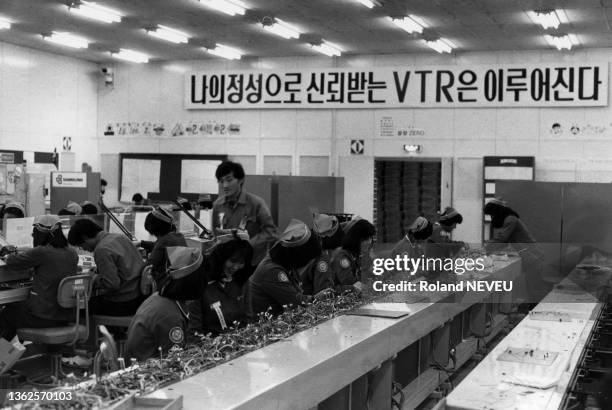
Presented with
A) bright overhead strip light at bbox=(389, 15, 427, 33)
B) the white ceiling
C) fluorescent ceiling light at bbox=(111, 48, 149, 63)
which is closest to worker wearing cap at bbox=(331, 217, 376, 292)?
the white ceiling

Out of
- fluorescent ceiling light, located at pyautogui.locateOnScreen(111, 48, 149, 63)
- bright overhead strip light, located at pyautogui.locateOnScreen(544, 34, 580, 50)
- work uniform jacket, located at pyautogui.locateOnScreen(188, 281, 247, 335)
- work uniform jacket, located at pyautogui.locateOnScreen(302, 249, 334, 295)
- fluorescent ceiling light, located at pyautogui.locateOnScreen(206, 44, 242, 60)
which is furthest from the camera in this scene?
fluorescent ceiling light, located at pyautogui.locateOnScreen(111, 48, 149, 63)

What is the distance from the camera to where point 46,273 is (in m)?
5.58

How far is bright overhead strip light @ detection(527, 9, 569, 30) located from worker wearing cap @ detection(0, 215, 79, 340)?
6221 millimetres

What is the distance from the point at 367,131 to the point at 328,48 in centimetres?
151

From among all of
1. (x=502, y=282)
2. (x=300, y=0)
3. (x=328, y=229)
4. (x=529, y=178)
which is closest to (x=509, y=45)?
(x=529, y=178)

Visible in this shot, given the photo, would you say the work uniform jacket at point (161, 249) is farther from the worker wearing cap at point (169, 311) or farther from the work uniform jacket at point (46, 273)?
the worker wearing cap at point (169, 311)

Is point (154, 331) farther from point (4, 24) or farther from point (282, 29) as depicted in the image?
point (4, 24)

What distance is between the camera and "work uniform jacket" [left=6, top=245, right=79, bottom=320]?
17.9ft

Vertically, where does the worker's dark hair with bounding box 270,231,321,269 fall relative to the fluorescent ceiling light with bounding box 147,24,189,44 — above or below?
below

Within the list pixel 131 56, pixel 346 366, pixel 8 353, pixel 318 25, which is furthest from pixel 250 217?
pixel 131 56

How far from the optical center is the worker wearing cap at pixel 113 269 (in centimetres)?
589

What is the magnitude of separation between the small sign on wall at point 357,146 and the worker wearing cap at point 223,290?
822cm

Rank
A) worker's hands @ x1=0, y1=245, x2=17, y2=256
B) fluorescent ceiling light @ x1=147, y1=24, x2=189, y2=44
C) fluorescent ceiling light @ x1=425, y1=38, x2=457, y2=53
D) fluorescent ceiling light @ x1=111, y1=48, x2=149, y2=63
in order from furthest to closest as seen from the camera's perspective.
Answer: fluorescent ceiling light @ x1=111, y1=48, x2=149, y2=63 < fluorescent ceiling light @ x1=425, y1=38, x2=457, y2=53 < fluorescent ceiling light @ x1=147, y1=24, x2=189, y2=44 < worker's hands @ x1=0, y1=245, x2=17, y2=256

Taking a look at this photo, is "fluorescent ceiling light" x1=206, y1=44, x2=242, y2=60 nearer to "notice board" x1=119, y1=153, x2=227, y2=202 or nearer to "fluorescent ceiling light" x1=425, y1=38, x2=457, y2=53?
"notice board" x1=119, y1=153, x2=227, y2=202
